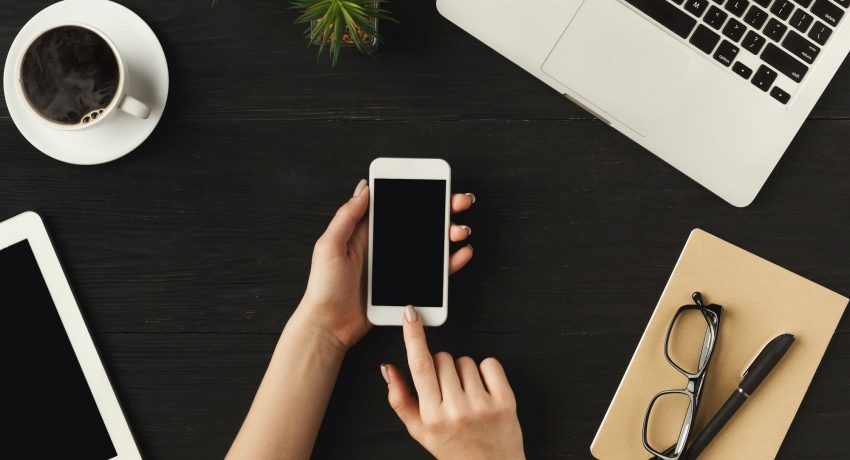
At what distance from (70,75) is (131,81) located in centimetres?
7

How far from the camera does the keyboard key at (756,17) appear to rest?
2.34ft

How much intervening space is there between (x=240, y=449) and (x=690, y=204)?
637 millimetres

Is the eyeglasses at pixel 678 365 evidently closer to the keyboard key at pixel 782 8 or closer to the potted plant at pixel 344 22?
the keyboard key at pixel 782 8

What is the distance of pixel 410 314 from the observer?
0.74 metres

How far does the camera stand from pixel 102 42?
682mm

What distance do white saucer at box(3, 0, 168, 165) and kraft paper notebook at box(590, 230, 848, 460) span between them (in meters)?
0.68

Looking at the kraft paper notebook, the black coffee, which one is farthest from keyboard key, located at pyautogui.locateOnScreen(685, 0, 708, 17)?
the black coffee

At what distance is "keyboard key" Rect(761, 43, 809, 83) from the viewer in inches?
28.1

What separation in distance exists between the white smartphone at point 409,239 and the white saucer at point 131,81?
0.29 meters

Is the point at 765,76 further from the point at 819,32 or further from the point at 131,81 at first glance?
the point at 131,81

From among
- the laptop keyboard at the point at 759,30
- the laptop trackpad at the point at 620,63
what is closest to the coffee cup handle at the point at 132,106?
the laptop trackpad at the point at 620,63

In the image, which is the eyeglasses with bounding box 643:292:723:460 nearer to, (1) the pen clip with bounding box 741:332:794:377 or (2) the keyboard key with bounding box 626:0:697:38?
(1) the pen clip with bounding box 741:332:794:377

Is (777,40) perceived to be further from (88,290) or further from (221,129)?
(88,290)

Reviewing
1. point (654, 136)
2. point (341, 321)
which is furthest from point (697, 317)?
point (341, 321)
